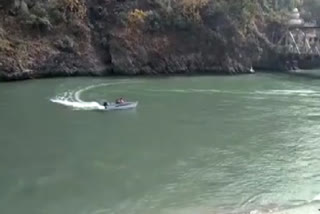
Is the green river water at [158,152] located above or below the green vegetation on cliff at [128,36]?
below

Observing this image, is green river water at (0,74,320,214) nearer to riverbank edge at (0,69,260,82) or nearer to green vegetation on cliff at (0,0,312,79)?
riverbank edge at (0,69,260,82)

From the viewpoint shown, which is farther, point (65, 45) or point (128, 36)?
point (128, 36)

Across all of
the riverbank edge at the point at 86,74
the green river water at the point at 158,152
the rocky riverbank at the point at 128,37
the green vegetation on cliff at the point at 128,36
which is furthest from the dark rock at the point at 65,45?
the green river water at the point at 158,152

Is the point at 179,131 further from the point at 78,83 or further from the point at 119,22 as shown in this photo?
the point at 119,22

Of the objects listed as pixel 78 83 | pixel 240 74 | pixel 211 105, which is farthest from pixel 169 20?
pixel 211 105

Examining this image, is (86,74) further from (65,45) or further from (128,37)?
(128,37)

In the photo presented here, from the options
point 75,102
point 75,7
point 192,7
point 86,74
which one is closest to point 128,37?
point 75,7

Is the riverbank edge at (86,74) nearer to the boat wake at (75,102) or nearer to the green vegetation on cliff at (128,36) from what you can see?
the green vegetation on cliff at (128,36)
